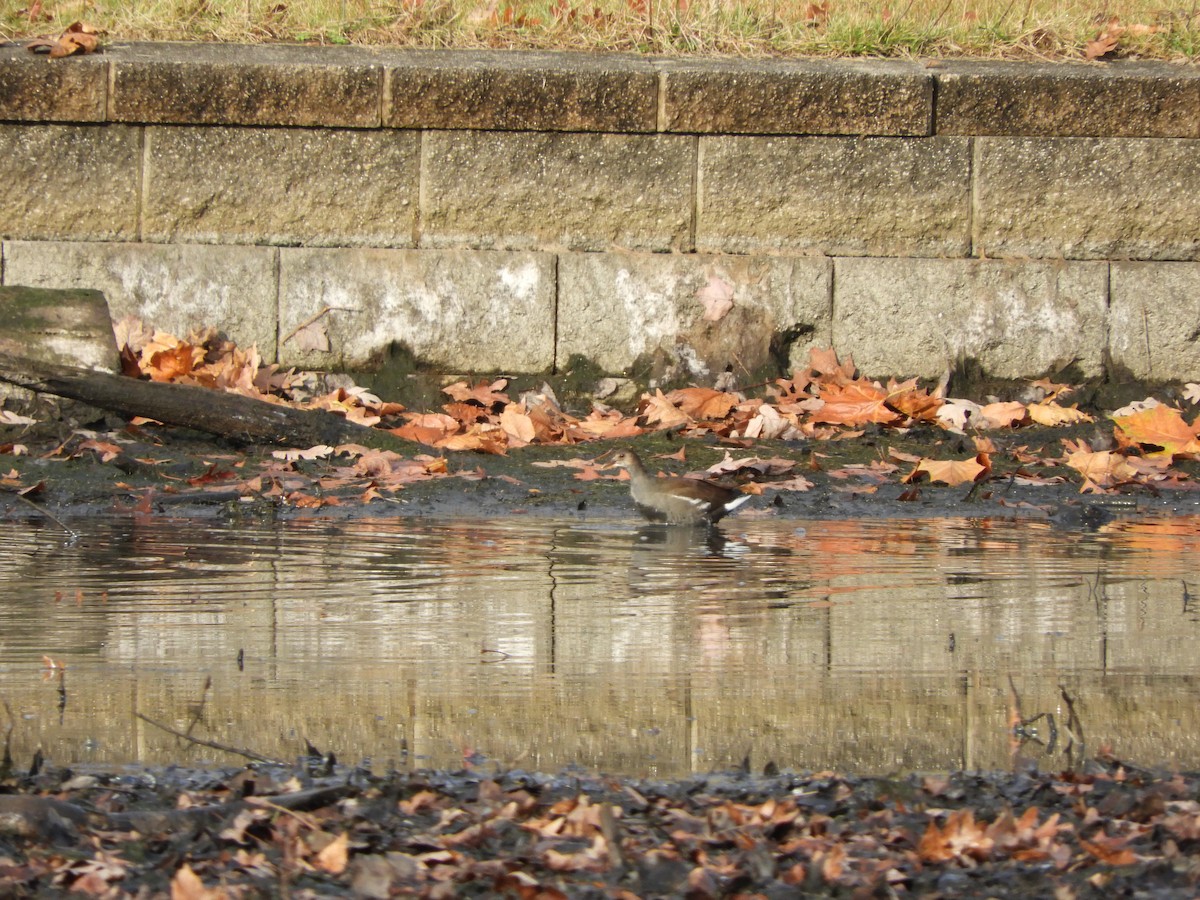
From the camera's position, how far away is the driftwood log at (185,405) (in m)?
7.59

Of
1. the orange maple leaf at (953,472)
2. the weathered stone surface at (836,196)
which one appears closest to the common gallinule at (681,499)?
the orange maple leaf at (953,472)

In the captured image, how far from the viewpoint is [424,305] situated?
8.81 metres

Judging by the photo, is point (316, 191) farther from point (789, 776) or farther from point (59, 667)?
point (789, 776)

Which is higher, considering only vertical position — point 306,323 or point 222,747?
point 306,323

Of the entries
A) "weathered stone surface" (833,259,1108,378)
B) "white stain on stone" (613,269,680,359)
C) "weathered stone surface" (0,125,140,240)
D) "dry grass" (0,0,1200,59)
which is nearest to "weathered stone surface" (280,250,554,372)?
"white stain on stone" (613,269,680,359)

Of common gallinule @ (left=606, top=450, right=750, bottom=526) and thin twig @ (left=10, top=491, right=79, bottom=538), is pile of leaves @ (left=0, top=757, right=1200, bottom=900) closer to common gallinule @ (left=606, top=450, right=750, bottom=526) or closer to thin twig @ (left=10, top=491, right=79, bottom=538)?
thin twig @ (left=10, top=491, right=79, bottom=538)

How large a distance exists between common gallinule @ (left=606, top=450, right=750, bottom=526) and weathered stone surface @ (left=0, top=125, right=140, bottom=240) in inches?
146

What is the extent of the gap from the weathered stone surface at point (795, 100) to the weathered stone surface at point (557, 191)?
22cm

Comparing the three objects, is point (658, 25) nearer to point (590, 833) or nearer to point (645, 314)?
point (645, 314)

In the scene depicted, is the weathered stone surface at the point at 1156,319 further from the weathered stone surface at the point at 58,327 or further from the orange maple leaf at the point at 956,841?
the orange maple leaf at the point at 956,841

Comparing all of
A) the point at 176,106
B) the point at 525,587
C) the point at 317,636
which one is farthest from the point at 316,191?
the point at 317,636

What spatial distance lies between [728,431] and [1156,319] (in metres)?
2.54

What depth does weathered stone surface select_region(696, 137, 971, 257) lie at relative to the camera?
345 inches

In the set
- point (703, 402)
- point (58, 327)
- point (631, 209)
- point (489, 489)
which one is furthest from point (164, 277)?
point (703, 402)
